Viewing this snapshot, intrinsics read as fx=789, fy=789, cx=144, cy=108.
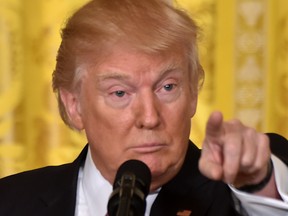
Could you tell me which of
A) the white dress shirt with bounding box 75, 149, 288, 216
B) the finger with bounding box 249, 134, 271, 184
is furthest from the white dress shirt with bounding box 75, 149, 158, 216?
the finger with bounding box 249, 134, 271, 184

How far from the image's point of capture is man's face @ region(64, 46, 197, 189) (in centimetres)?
143

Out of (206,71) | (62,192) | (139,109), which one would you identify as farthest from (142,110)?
(206,71)

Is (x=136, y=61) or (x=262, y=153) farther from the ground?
(x=136, y=61)

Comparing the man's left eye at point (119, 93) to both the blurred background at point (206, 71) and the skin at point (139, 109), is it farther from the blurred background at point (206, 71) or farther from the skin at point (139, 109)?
the blurred background at point (206, 71)

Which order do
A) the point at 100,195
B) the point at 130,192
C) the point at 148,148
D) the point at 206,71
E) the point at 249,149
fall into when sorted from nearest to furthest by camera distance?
1. the point at 130,192
2. the point at 249,149
3. the point at 148,148
4. the point at 100,195
5. the point at 206,71

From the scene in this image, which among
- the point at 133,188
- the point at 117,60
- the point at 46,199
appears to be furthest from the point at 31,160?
the point at 133,188

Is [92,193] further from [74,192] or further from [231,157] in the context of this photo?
[231,157]

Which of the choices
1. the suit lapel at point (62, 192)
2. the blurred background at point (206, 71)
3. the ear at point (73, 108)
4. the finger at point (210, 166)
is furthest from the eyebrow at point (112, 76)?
the blurred background at point (206, 71)

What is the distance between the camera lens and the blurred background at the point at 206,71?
6.90ft

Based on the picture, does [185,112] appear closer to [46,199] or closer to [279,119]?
[46,199]

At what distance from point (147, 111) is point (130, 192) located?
1.45 ft

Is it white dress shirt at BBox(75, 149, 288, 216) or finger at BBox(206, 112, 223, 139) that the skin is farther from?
finger at BBox(206, 112, 223, 139)

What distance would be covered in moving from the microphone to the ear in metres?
0.58

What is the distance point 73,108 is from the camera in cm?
164
